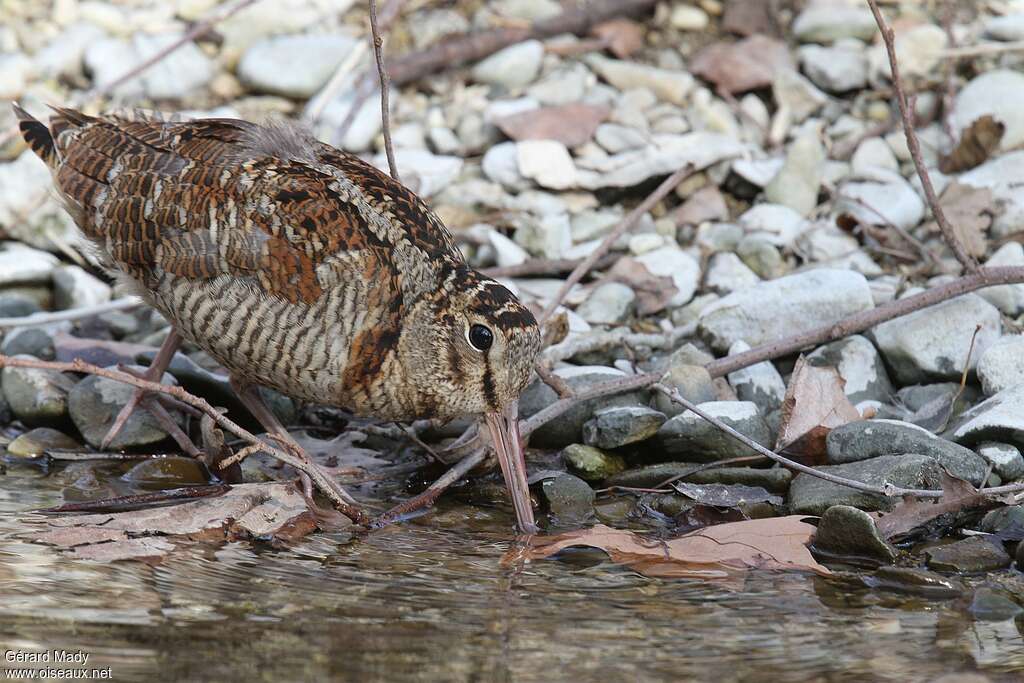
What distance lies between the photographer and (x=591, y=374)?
5.33 meters

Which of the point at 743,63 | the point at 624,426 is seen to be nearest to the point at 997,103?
the point at 743,63

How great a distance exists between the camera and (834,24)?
7793 millimetres

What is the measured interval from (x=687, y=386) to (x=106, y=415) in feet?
7.70

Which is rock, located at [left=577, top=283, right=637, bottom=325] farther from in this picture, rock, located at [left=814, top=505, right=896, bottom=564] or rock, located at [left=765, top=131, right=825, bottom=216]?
rock, located at [left=814, top=505, right=896, bottom=564]

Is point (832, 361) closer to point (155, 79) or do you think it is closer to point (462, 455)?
point (462, 455)

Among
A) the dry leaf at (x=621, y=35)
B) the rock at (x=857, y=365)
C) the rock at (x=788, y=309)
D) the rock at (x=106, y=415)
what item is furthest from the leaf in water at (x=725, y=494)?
the dry leaf at (x=621, y=35)

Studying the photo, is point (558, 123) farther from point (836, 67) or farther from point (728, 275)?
point (836, 67)

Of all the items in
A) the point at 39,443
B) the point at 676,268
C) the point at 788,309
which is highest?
the point at 676,268

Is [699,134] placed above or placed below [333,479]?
above

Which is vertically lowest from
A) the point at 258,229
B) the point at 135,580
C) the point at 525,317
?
the point at 135,580

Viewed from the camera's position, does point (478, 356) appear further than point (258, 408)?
No

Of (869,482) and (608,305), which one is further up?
(608,305)

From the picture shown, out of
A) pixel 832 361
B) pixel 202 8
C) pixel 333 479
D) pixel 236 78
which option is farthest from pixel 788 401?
pixel 202 8

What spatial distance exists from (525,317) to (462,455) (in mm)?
718
